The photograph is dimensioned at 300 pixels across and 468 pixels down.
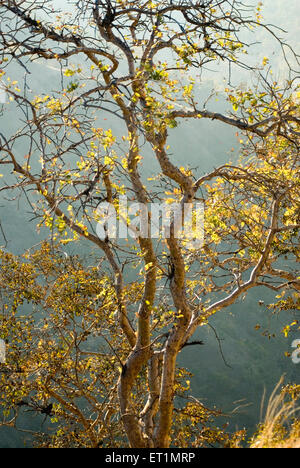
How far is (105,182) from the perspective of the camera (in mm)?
5039

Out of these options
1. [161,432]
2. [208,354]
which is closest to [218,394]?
[208,354]

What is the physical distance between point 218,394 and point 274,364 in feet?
13.3

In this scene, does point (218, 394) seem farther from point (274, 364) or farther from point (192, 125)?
point (192, 125)

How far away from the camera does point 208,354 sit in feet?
91.0

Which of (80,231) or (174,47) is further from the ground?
(174,47)

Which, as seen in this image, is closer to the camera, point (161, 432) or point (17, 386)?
point (161, 432)

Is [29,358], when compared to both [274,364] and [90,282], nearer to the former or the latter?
[90,282]

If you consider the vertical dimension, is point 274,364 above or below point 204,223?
below

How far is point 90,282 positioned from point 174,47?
351 cm

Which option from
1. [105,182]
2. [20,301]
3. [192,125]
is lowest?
[20,301]

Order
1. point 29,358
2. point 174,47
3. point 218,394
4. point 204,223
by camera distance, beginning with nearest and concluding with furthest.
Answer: point 174,47
point 204,223
point 29,358
point 218,394
